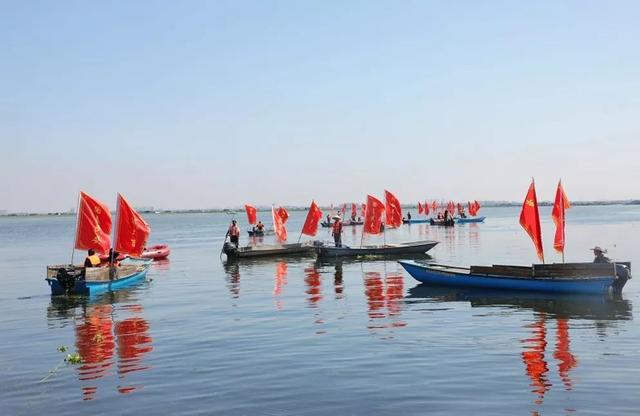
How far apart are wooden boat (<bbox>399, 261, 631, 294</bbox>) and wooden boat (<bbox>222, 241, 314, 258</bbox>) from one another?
71.5 feet

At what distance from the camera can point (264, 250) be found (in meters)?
49.7

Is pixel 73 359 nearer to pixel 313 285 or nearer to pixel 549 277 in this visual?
pixel 313 285

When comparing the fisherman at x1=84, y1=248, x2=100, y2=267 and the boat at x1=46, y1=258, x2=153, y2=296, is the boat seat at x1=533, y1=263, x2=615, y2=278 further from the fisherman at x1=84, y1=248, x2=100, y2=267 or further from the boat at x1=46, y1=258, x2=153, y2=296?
the fisherman at x1=84, y1=248, x2=100, y2=267

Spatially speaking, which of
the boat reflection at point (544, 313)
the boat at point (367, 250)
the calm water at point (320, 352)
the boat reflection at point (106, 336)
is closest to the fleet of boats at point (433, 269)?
the boat reflection at point (544, 313)

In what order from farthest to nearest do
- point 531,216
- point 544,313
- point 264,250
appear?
point 264,250
point 531,216
point 544,313

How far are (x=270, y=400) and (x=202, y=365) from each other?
3.49 meters

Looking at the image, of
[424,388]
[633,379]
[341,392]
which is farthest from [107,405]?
[633,379]

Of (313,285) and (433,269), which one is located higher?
(433,269)

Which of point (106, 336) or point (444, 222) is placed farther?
point (444, 222)

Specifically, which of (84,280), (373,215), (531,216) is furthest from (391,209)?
(84,280)

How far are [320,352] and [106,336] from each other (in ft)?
25.7

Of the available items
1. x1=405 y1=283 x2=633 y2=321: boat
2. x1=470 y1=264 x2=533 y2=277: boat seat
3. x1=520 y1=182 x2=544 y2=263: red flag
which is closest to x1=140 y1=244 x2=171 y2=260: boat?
x1=405 y1=283 x2=633 y2=321: boat

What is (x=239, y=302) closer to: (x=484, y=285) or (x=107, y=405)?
(x=484, y=285)

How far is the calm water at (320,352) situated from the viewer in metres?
13.3
